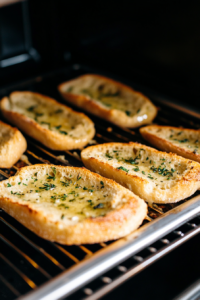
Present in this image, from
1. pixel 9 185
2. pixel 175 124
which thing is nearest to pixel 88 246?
pixel 9 185

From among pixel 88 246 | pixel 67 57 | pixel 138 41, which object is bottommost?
pixel 88 246

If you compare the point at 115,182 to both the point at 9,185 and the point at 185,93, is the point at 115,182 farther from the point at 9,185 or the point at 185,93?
the point at 185,93

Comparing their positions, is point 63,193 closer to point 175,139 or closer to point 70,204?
point 70,204

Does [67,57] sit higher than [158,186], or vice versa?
[67,57]

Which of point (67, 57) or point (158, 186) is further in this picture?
point (67, 57)

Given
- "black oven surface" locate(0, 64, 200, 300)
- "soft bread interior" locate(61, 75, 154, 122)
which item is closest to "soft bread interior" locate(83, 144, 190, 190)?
"black oven surface" locate(0, 64, 200, 300)

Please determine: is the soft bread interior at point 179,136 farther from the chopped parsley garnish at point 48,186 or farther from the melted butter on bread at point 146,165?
the chopped parsley garnish at point 48,186

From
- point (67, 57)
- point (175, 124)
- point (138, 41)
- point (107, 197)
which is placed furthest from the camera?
point (67, 57)
